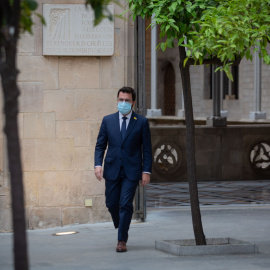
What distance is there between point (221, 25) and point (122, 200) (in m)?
2.10

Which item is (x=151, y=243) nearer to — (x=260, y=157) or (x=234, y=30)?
(x=234, y=30)

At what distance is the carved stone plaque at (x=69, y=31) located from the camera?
33.8 feet

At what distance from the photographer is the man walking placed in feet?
27.5

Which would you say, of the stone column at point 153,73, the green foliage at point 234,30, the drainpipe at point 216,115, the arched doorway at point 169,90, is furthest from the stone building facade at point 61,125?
the arched doorway at point 169,90

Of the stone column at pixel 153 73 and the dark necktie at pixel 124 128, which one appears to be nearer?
the dark necktie at pixel 124 128

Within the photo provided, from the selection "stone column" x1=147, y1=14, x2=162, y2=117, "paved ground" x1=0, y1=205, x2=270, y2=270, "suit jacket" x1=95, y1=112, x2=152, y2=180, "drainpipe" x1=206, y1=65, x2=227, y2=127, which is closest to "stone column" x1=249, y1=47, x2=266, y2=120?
"stone column" x1=147, y1=14, x2=162, y2=117

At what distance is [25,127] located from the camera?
406 inches

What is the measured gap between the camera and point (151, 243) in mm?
9039

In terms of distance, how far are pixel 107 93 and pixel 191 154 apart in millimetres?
2303

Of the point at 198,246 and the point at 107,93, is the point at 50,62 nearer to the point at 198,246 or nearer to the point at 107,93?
the point at 107,93

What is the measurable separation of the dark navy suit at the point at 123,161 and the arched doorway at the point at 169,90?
3243 cm

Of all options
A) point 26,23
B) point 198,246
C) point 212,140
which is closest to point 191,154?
point 198,246

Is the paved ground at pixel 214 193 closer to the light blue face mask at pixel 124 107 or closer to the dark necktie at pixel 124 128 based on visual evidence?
the dark necktie at pixel 124 128

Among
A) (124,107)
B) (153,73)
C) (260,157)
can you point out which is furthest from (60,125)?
(153,73)
